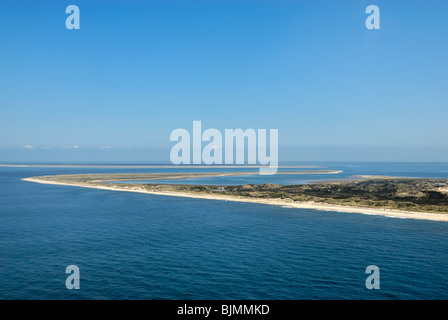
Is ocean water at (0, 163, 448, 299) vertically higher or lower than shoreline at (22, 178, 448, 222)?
higher

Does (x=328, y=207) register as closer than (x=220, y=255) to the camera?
No

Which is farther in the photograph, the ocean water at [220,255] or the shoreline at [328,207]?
the shoreline at [328,207]

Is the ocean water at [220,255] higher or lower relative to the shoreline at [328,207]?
higher

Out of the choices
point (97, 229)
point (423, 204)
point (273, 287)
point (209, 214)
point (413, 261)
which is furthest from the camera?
point (423, 204)

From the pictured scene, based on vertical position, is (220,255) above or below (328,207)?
above

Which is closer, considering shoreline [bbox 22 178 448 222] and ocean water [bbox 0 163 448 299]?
ocean water [bbox 0 163 448 299]
